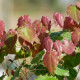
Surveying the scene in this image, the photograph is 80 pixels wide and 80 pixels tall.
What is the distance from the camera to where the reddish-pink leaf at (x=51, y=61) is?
141cm

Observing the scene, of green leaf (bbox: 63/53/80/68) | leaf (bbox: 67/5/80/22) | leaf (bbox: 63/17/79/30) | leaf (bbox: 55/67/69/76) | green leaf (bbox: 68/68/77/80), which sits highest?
leaf (bbox: 67/5/80/22)

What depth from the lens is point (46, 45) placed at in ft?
4.72

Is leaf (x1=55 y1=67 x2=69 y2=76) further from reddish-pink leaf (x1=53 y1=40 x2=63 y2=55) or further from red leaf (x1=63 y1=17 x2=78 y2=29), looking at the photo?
red leaf (x1=63 y1=17 x2=78 y2=29)

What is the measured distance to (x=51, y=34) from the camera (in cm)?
173

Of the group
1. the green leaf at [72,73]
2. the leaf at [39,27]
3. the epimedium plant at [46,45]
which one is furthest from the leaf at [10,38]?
the green leaf at [72,73]

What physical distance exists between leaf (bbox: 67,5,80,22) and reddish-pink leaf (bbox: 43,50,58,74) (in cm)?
22

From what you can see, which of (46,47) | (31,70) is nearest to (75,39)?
(46,47)

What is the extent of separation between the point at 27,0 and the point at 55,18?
25.8m

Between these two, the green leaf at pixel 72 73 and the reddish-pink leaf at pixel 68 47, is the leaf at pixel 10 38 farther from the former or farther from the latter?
the green leaf at pixel 72 73

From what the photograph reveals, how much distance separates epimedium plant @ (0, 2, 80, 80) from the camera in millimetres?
1439

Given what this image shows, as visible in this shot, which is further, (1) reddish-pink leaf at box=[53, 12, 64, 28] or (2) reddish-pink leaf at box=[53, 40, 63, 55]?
(1) reddish-pink leaf at box=[53, 12, 64, 28]

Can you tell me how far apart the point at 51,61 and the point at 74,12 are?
29cm

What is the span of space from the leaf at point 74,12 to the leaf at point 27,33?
0.22m

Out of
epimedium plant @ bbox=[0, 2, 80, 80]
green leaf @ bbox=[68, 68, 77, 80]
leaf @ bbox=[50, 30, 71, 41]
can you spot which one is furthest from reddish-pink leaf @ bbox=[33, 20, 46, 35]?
green leaf @ bbox=[68, 68, 77, 80]
